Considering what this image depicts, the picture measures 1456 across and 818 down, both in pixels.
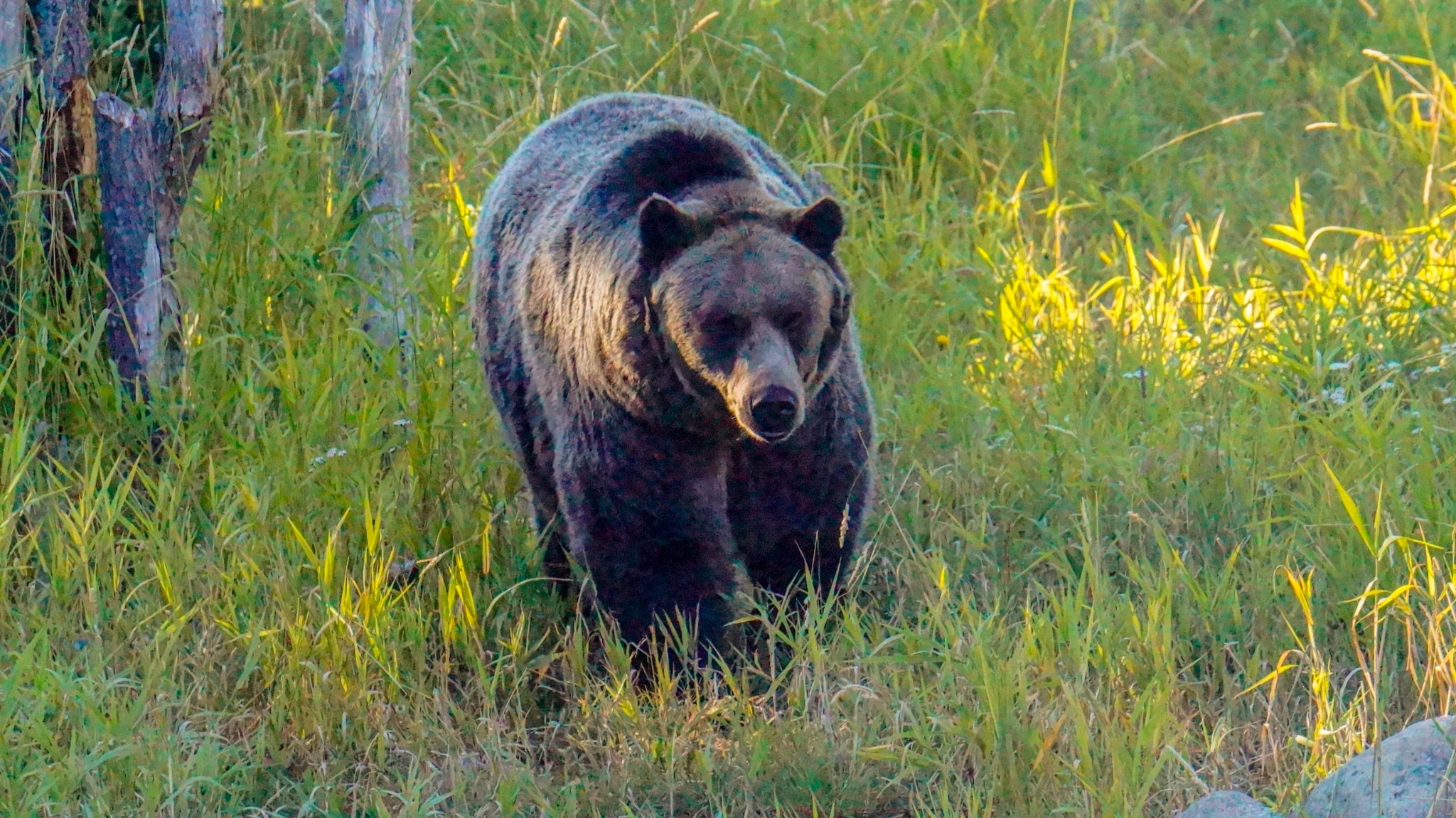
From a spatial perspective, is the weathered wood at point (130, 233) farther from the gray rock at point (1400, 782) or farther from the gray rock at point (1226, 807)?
the gray rock at point (1400, 782)

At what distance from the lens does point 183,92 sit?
194 inches

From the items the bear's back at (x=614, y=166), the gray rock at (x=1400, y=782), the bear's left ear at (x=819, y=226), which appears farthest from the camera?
the bear's back at (x=614, y=166)

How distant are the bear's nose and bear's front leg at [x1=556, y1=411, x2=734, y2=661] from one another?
41 centimetres

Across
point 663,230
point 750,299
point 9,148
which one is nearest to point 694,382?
point 750,299

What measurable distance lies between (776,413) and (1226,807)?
1.22 m

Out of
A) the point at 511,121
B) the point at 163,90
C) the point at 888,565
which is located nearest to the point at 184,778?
the point at 888,565

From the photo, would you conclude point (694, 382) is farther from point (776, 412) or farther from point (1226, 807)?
point (1226, 807)

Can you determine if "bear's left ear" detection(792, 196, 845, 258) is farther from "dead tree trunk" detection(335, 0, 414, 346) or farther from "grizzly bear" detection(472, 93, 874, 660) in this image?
"dead tree trunk" detection(335, 0, 414, 346)

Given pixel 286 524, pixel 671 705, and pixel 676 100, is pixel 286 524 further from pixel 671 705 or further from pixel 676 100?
pixel 676 100

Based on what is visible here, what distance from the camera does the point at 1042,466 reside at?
4754mm

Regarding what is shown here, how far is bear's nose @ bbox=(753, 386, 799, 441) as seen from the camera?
352cm

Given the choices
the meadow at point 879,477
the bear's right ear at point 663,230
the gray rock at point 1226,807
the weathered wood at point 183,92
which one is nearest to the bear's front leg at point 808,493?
the meadow at point 879,477

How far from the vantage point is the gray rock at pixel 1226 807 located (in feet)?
9.67

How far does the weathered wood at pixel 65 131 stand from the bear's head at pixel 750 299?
204 cm
